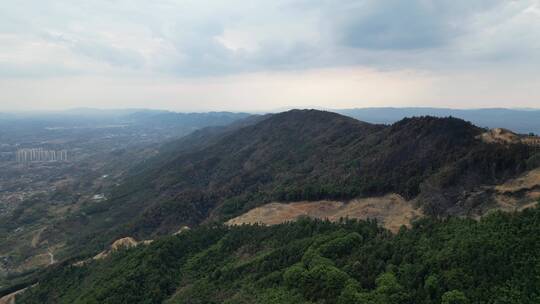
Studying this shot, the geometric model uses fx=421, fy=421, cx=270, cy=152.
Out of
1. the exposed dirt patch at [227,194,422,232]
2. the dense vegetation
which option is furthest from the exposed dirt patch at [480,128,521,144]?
the dense vegetation

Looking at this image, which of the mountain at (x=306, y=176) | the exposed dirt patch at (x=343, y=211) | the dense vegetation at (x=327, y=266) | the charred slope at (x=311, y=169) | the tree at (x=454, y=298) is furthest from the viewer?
the charred slope at (x=311, y=169)

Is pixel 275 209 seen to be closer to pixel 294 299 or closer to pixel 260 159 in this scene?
pixel 294 299

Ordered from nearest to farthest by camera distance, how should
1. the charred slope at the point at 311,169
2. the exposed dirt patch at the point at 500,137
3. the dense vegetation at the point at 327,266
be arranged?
1. the dense vegetation at the point at 327,266
2. the charred slope at the point at 311,169
3. the exposed dirt patch at the point at 500,137

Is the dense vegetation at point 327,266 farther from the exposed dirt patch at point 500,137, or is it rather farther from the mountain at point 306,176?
the exposed dirt patch at point 500,137

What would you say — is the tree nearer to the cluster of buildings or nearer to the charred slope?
the charred slope

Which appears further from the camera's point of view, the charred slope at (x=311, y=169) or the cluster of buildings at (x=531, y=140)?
the charred slope at (x=311, y=169)

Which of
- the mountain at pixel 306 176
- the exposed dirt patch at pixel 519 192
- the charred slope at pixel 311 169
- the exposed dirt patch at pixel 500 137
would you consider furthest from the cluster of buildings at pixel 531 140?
the exposed dirt patch at pixel 519 192

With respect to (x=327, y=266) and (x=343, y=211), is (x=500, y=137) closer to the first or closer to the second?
(x=343, y=211)
